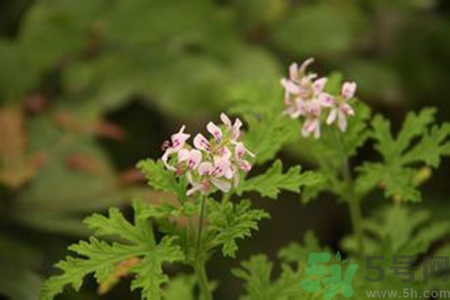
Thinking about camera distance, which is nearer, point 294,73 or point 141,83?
point 294,73

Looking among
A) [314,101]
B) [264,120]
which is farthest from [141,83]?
[314,101]

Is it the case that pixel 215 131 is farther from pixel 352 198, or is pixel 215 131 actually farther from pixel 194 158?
pixel 352 198

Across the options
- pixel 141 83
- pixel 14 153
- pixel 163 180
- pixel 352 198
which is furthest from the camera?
pixel 141 83

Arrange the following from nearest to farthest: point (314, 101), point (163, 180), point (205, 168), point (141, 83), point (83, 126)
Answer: point (205, 168), point (163, 180), point (314, 101), point (83, 126), point (141, 83)

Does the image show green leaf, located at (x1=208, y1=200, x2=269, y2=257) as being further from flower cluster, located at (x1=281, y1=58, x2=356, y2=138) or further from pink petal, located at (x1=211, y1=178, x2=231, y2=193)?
flower cluster, located at (x1=281, y1=58, x2=356, y2=138)

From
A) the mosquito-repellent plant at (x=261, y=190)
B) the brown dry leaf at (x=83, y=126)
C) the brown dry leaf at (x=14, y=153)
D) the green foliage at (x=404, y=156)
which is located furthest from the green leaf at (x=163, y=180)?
the brown dry leaf at (x=83, y=126)

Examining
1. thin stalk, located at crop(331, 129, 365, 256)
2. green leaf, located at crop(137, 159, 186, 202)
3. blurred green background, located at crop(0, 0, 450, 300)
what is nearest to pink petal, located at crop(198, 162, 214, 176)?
green leaf, located at crop(137, 159, 186, 202)
